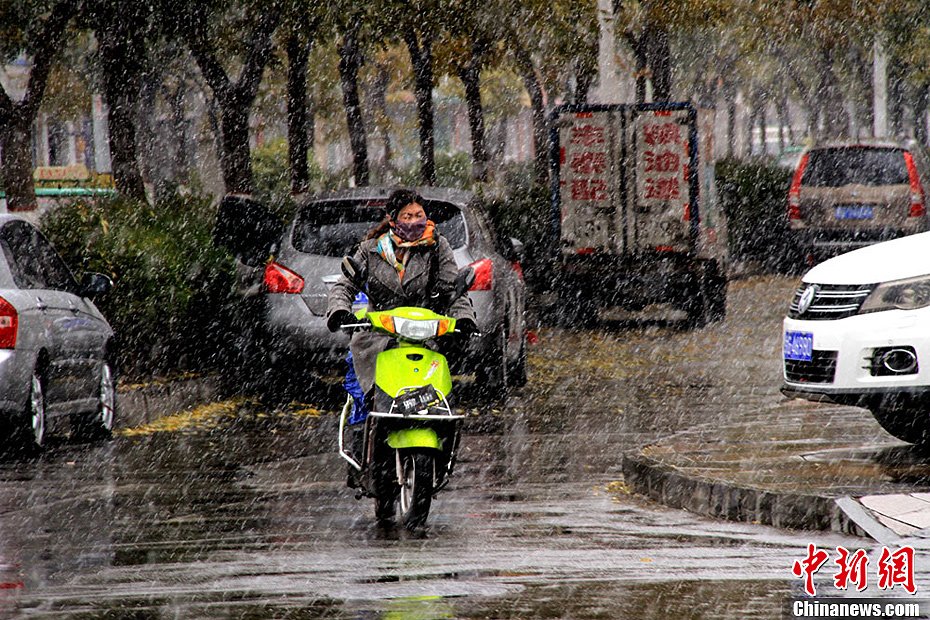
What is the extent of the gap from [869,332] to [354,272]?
8.77ft

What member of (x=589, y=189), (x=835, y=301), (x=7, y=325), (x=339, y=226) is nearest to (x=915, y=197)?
(x=589, y=189)

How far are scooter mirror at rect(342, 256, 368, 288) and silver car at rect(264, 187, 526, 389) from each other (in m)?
4.79

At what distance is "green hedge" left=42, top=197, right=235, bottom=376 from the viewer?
14.6 metres

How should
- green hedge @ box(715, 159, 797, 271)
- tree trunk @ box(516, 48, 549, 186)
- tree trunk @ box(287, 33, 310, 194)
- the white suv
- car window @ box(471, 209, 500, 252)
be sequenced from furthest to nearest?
tree trunk @ box(516, 48, 549, 186) < green hedge @ box(715, 159, 797, 271) < tree trunk @ box(287, 33, 310, 194) < car window @ box(471, 209, 500, 252) < the white suv

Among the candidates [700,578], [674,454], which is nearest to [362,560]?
[700,578]

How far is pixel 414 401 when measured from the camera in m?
8.27

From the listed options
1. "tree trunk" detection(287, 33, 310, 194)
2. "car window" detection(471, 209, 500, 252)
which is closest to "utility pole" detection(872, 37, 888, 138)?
"tree trunk" detection(287, 33, 310, 194)

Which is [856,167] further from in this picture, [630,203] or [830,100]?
[830,100]

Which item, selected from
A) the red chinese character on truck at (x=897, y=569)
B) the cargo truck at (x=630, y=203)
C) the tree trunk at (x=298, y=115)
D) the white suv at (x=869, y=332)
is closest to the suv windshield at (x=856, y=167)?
the cargo truck at (x=630, y=203)

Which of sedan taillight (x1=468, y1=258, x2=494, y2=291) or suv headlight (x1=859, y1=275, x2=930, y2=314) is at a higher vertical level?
suv headlight (x1=859, y1=275, x2=930, y2=314)

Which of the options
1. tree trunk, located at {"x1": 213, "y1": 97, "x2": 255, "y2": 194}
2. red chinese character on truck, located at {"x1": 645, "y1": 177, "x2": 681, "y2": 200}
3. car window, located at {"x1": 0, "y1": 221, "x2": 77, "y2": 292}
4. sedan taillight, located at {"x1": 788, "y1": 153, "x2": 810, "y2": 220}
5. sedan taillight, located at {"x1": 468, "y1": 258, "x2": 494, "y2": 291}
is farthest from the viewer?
sedan taillight, located at {"x1": 788, "y1": 153, "x2": 810, "y2": 220}

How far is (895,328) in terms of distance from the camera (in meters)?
9.08

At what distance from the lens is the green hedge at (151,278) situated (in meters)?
14.6

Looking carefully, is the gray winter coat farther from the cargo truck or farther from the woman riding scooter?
the cargo truck
